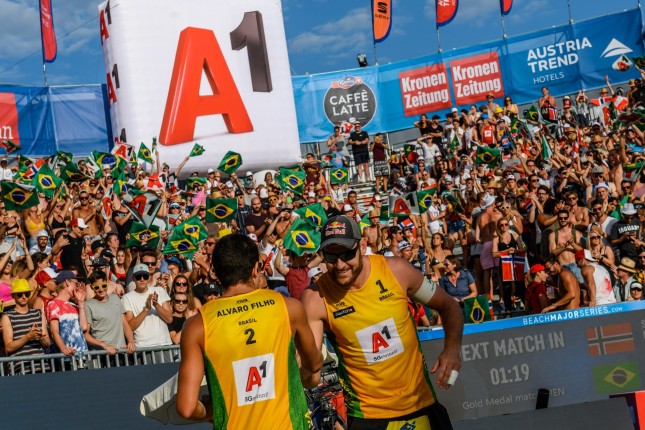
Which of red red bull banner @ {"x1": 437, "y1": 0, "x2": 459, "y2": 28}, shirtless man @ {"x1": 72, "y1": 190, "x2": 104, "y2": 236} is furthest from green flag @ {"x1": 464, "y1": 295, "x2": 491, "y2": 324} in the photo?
red red bull banner @ {"x1": 437, "y1": 0, "x2": 459, "y2": 28}

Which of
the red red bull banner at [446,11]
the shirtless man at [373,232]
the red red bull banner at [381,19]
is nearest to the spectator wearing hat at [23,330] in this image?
the shirtless man at [373,232]

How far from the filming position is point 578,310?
9.12 m

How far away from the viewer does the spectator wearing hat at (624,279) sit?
13.3m

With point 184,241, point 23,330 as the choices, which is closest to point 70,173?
point 184,241

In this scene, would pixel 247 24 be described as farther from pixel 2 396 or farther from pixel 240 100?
pixel 2 396

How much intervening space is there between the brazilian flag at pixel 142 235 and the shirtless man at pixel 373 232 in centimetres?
376

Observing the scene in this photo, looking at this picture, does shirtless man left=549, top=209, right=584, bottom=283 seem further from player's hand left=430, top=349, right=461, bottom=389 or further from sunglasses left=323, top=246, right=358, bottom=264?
sunglasses left=323, top=246, right=358, bottom=264

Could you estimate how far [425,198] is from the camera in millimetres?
16750

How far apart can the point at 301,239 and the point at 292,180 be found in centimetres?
494

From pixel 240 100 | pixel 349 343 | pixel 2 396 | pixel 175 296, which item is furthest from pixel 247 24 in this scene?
pixel 349 343

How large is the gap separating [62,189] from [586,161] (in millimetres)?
9594

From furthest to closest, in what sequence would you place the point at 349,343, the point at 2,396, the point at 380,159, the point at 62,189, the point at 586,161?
the point at 380,159, the point at 586,161, the point at 62,189, the point at 2,396, the point at 349,343

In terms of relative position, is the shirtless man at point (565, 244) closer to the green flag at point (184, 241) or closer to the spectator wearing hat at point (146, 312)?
the green flag at point (184, 241)

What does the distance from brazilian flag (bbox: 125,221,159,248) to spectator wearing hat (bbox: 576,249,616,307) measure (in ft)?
19.9
